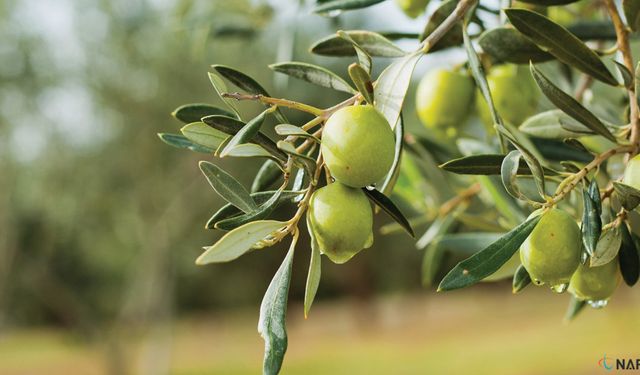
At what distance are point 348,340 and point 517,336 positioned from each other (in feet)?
18.4

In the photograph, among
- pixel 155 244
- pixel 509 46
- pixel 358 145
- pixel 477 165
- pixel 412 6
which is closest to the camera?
pixel 358 145

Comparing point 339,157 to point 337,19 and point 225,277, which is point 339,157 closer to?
point 337,19

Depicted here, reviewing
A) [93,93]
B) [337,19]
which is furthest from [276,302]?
[93,93]

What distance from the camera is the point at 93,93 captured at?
1117 cm

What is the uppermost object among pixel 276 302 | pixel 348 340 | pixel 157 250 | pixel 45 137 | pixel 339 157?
pixel 339 157

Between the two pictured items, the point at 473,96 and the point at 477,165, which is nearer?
the point at 477,165

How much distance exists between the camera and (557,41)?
0.66 metres

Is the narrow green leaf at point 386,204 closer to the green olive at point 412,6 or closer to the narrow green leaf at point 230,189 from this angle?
the narrow green leaf at point 230,189

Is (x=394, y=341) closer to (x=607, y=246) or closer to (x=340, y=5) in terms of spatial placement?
(x=340, y=5)

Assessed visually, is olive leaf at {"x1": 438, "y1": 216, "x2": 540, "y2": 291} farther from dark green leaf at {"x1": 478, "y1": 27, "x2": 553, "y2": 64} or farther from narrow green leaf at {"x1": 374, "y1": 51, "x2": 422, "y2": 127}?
dark green leaf at {"x1": 478, "y1": 27, "x2": 553, "y2": 64}

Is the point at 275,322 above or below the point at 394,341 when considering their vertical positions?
above

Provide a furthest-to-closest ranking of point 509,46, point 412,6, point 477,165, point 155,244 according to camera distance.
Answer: point 155,244 → point 412,6 → point 509,46 → point 477,165

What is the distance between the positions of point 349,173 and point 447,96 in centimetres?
41

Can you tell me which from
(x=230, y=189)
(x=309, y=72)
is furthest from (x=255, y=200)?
(x=309, y=72)
